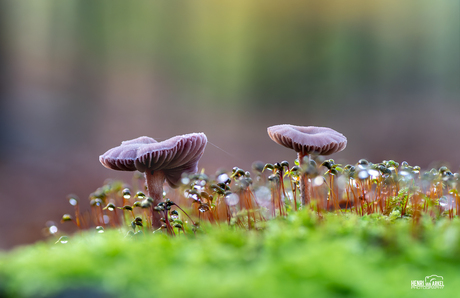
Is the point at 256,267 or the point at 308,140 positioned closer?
the point at 256,267

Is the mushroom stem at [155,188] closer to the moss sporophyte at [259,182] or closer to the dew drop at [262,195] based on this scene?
the moss sporophyte at [259,182]

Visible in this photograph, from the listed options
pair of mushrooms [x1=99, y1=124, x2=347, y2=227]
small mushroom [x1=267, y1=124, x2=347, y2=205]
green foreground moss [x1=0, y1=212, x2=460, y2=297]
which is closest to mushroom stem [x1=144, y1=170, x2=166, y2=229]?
pair of mushrooms [x1=99, y1=124, x2=347, y2=227]

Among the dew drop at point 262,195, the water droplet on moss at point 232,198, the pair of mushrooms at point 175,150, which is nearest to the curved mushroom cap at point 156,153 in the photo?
the pair of mushrooms at point 175,150

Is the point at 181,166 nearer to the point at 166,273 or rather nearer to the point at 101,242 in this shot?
the point at 101,242

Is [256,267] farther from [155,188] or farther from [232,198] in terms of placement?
[155,188]

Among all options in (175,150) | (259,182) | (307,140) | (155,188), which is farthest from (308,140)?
(155,188)

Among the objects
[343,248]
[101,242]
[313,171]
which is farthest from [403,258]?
[101,242]
